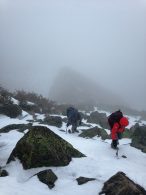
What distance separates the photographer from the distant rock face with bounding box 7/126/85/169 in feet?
35.2

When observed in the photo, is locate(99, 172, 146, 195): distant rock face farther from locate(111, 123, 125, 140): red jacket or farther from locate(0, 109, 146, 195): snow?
locate(111, 123, 125, 140): red jacket

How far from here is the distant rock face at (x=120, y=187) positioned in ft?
29.2

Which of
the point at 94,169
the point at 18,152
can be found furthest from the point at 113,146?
the point at 18,152

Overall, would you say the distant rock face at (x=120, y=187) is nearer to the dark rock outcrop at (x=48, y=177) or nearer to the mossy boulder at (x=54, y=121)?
the dark rock outcrop at (x=48, y=177)

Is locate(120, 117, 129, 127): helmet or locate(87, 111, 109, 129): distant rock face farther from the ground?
locate(120, 117, 129, 127): helmet

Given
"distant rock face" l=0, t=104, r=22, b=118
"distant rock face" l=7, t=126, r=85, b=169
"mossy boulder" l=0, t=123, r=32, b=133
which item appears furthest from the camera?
"distant rock face" l=0, t=104, r=22, b=118

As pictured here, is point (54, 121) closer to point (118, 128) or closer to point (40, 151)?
point (118, 128)

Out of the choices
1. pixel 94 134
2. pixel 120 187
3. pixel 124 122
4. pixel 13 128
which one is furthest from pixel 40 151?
pixel 94 134

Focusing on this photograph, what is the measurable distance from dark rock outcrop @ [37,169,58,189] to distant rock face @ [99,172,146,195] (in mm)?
1599

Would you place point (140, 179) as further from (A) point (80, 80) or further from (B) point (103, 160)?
(A) point (80, 80)

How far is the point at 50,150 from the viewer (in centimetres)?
1099

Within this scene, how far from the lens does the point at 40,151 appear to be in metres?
10.9

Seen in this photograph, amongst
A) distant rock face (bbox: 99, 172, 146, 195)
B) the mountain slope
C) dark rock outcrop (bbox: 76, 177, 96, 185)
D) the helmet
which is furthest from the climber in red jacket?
the mountain slope

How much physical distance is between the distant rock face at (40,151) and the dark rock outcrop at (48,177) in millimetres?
618
